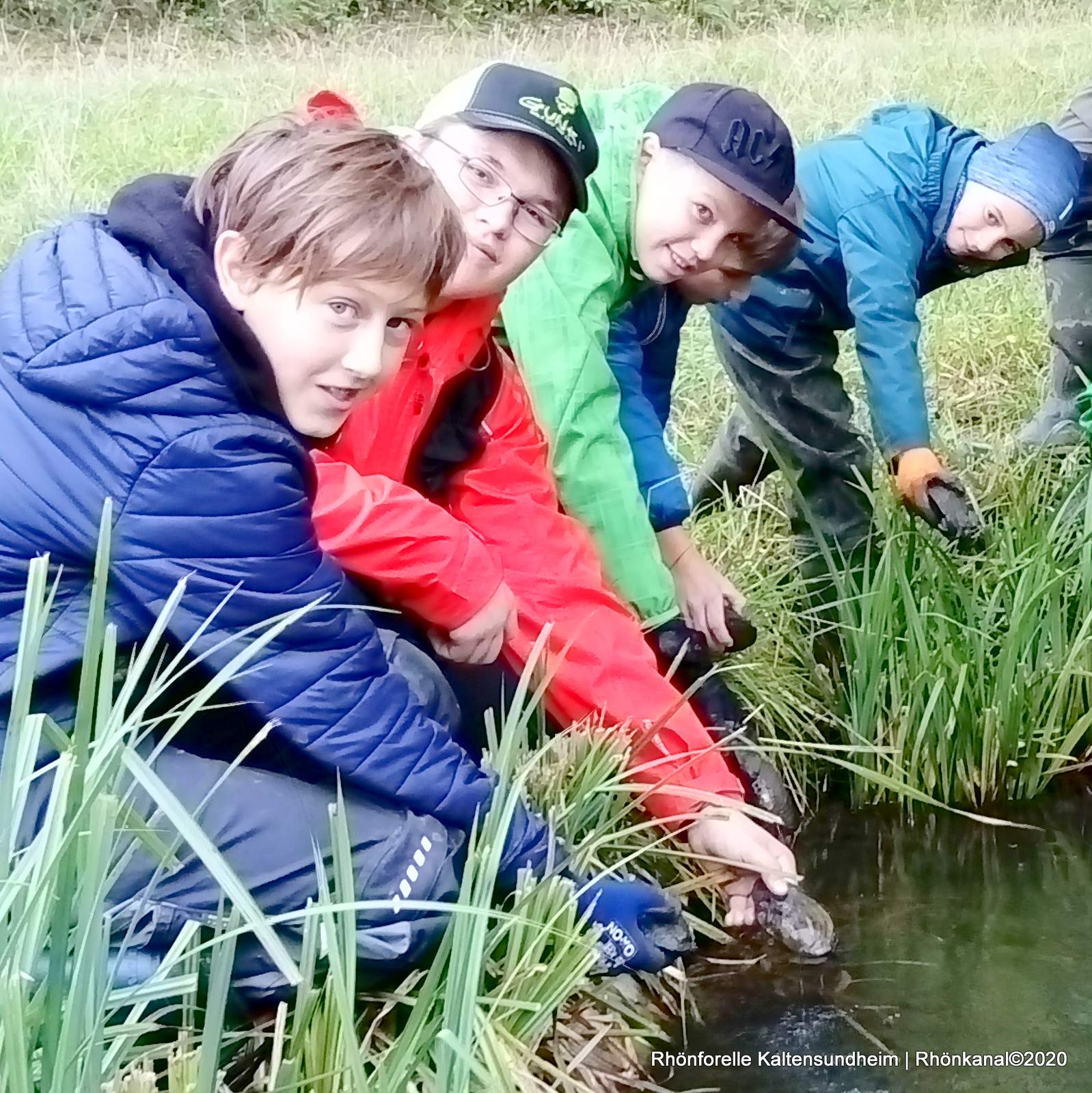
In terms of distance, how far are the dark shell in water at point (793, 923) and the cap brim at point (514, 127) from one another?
771 mm

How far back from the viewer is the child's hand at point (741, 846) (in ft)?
4.42

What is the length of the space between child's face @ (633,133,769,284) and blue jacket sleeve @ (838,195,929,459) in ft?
0.99

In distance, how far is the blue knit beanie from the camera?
168 centimetres

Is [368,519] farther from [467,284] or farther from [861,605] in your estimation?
[861,605]

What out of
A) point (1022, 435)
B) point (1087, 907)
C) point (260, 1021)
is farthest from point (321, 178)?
point (1022, 435)

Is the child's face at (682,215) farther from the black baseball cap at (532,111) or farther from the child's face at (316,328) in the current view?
the child's face at (316,328)

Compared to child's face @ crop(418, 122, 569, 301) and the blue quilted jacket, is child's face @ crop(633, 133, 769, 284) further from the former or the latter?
the blue quilted jacket

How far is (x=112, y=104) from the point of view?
2096mm

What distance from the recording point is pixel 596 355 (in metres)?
1.42

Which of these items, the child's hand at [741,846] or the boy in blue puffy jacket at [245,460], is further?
the child's hand at [741,846]

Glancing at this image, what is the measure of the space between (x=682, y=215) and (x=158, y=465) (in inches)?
28.4

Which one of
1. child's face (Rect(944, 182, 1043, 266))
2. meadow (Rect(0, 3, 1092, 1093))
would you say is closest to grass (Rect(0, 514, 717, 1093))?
meadow (Rect(0, 3, 1092, 1093))

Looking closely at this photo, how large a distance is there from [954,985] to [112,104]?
Answer: 5.88 ft

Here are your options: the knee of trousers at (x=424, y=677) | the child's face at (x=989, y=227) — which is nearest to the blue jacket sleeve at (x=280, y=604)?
the knee of trousers at (x=424, y=677)
